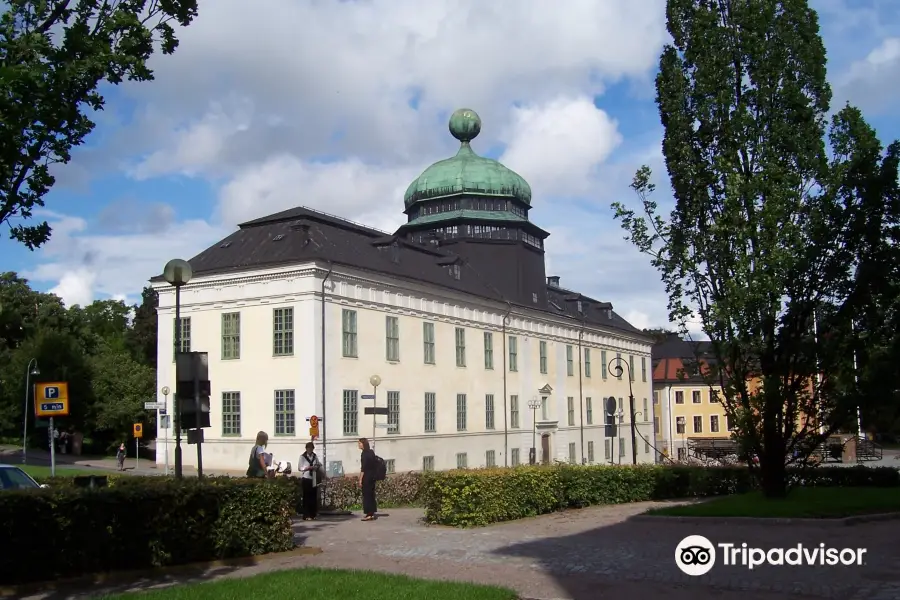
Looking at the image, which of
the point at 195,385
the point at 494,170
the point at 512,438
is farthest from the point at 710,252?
the point at 494,170

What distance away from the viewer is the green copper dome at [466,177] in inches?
2093

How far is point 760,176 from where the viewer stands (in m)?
20.3

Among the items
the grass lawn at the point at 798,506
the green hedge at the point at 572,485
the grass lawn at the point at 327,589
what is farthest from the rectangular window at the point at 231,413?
the grass lawn at the point at 327,589

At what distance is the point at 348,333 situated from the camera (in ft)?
123

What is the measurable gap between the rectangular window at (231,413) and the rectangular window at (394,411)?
6.32 meters

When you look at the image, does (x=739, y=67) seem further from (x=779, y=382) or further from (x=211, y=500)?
(x=211, y=500)

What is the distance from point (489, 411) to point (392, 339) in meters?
9.40

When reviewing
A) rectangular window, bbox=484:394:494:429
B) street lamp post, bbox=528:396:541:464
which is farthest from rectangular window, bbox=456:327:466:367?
street lamp post, bbox=528:396:541:464

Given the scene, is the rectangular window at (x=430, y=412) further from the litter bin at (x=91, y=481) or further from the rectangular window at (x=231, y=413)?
the litter bin at (x=91, y=481)

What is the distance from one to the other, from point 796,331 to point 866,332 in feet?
4.65

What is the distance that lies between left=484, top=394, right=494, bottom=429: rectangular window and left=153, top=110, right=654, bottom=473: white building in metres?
0.11

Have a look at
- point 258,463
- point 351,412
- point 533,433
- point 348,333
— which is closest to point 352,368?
point 348,333

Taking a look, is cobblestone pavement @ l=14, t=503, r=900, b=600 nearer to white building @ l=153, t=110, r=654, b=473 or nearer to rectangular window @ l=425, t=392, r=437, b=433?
white building @ l=153, t=110, r=654, b=473

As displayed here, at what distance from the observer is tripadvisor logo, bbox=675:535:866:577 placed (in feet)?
39.6
